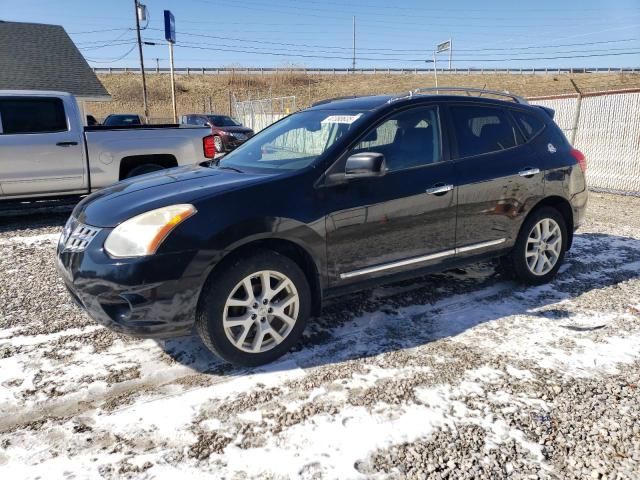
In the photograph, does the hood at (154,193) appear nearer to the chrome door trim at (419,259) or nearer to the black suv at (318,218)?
the black suv at (318,218)

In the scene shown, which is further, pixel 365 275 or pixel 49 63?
pixel 49 63

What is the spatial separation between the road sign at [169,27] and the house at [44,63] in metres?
4.77

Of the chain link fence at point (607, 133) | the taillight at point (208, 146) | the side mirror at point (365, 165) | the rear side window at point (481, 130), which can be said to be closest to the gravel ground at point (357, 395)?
the side mirror at point (365, 165)

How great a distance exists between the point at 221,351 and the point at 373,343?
1.09 m

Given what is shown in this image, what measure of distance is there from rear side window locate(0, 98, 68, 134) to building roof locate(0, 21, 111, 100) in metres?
18.6

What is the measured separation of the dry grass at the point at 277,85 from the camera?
52125 millimetres

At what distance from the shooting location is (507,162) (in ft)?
13.8

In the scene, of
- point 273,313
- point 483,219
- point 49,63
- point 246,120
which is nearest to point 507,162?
point 483,219

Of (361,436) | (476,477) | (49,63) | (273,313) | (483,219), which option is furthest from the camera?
(49,63)

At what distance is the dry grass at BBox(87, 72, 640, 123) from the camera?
52.1 metres

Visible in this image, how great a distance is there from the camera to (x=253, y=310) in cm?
308

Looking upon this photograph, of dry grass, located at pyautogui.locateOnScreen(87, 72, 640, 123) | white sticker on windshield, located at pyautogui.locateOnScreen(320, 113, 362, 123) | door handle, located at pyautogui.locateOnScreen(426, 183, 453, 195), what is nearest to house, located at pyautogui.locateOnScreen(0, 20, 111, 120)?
dry grass, located at pyautogui.locateOnScreen(87, 72, 640, 123)

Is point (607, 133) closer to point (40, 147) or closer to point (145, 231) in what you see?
point (145, 231)

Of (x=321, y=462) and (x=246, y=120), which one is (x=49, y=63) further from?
(x=321, y=462)
